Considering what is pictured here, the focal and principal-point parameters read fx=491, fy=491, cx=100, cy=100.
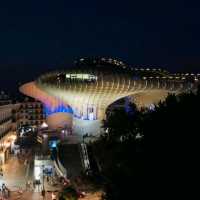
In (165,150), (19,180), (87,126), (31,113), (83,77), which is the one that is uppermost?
(83,77)

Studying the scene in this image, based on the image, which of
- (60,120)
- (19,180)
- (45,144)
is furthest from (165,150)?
(60,120)

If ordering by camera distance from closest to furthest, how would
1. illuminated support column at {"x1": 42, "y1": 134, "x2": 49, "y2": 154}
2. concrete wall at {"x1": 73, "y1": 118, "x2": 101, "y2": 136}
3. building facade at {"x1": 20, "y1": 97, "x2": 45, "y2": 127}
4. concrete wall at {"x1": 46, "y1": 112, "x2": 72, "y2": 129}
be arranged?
illuminated support column at {"x1": 42, "y1": 134, "x2": 49, "y2": 154}
concrete wall at {"x1": 73, "y1": 118, "x2": 101, "y2": 136}
concrete wall at {"x1": 46, "y1": 112, "x2": 72, "y2": 129}
building facade at {"x1": 20, "y1": 97, "x2": 45, "y2": 127}

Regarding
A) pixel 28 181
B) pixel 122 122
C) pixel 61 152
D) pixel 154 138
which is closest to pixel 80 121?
pixel 61 152

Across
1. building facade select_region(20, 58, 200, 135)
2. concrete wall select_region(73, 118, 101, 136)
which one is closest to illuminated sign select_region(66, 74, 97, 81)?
building facade select_region(20, 58, 200, 135)

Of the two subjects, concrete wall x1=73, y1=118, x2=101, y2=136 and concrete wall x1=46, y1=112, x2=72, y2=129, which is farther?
concrete wall x1=46, y1=112, x2=72, y2=129

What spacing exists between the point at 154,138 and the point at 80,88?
43.6 meters

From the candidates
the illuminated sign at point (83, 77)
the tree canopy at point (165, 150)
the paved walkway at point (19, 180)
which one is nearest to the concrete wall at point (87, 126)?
the illuminated sign at point (83, 77)

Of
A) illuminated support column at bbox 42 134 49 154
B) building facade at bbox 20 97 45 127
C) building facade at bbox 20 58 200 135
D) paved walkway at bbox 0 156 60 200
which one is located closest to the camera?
paved walkway at bbox 0 156 60 200

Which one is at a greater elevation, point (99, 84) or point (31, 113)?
point (99, 84)

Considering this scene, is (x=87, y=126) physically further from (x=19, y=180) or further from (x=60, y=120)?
(x=19, y=180)

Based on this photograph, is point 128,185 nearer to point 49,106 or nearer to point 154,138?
point 154,138

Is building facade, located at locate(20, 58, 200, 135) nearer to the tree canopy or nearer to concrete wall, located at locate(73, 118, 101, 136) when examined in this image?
concrete wall, located at locate(73, 118, 101, 136)

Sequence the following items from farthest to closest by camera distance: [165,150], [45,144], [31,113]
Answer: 1. [31,113]
2. [45,144]
3. [165,150]

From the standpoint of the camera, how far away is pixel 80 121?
60.2m
